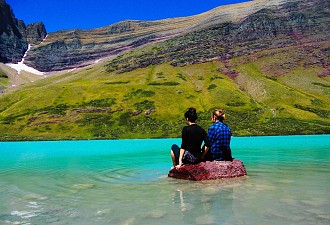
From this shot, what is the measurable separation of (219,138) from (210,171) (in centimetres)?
168

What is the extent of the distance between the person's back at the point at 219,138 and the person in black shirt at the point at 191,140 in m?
0.45

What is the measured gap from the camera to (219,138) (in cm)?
1758

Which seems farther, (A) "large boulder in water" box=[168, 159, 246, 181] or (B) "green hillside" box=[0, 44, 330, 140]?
(B) "green hillside" box=[0, 44, 330, 140]

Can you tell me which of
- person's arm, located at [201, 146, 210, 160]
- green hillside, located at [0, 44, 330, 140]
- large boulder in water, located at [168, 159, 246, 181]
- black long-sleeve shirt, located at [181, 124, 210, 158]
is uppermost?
green hillside, located at [0, 44, 330, 140]

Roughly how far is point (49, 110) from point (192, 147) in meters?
169

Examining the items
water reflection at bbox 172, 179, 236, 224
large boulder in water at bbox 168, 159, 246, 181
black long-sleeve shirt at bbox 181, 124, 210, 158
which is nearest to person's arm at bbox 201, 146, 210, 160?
black long-sleeve shirt at bbox 181, 124, 210, 158

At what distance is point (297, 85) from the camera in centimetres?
18925

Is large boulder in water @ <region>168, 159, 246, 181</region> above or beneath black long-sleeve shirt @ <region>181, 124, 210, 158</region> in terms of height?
beneath

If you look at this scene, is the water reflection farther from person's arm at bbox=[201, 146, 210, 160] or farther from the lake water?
person's arm at bbox=[201, 146, 210, 160]

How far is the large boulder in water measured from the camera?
17.4m

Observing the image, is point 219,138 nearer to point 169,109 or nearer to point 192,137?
point 192,137

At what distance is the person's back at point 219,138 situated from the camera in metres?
17.5

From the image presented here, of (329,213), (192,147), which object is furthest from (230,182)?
(329,213)

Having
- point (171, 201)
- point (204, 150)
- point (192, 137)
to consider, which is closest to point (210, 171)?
point (204, 150)
